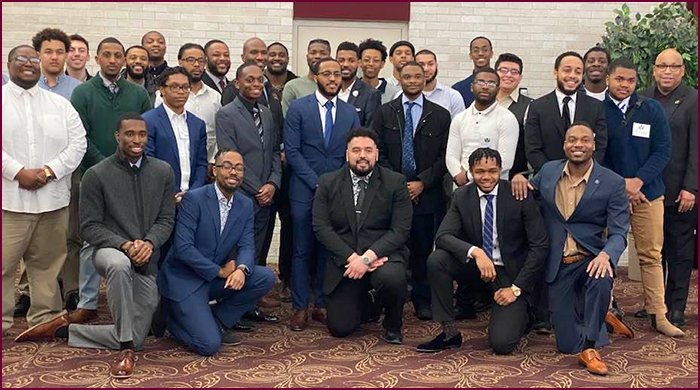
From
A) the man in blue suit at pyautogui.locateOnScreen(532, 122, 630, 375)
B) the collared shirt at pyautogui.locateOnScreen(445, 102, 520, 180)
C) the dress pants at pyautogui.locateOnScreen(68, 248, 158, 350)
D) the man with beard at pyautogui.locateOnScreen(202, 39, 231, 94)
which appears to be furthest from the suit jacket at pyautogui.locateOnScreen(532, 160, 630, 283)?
the man with beard at pyautogui.locateOnScreen(202, 39, 231, 94)

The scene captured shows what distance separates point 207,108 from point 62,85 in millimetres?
971

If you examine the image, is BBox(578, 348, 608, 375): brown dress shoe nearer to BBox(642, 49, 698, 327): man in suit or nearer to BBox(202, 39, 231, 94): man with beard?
BBox(642, 49, 698, 327): man in suit

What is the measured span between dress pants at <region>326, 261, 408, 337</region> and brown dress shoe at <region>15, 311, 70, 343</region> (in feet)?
5.33

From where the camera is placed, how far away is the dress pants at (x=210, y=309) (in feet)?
15.8

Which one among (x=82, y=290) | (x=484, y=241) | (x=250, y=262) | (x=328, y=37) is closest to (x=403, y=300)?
A: (x=484, y=241)

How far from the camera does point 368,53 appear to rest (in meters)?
6.40

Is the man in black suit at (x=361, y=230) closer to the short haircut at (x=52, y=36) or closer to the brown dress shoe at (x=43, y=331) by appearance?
the brown dress shoe at (x=43, y=331)

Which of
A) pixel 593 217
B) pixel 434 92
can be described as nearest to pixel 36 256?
pixel 434 92

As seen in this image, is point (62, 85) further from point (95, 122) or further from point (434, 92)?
point (434, 92)

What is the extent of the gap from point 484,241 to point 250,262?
4.67 ft

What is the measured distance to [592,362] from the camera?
4.57 metres

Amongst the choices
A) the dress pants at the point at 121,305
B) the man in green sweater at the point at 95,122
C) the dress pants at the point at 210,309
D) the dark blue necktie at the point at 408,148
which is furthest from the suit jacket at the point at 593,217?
the man in green sweater at the point at 95,122

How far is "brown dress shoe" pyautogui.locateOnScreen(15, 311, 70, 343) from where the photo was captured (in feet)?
16.2

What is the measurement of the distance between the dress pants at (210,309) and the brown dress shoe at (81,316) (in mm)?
621
